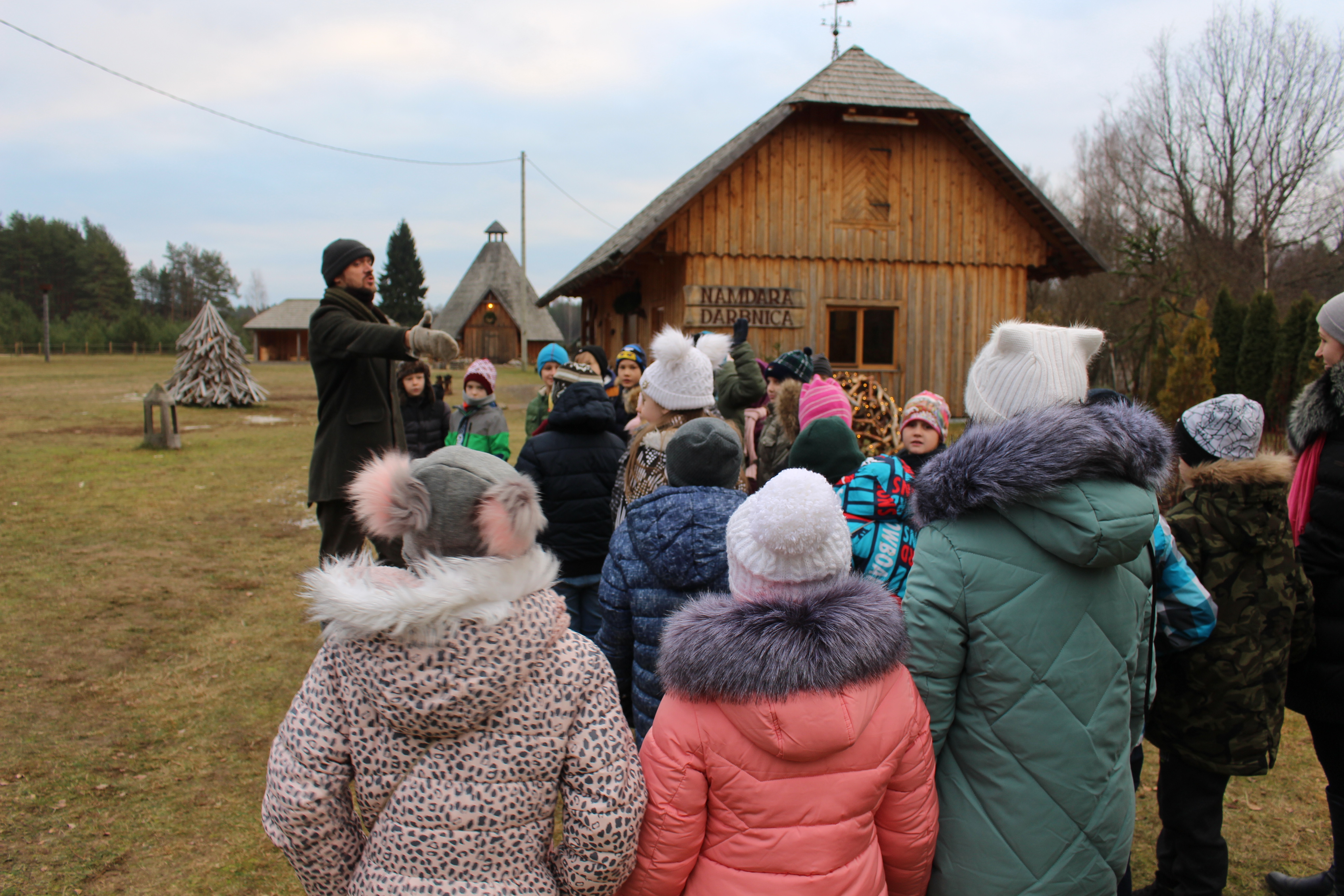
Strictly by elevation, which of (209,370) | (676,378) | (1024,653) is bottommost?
(1024,653)

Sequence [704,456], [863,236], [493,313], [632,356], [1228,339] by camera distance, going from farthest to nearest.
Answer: [493,313]
[1228,339]
[863,236]
[632,356]
[704,456]

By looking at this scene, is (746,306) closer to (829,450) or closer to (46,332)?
(829,450)

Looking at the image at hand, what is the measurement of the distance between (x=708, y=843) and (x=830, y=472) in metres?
1.55

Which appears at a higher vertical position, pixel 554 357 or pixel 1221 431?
pixel 554 357

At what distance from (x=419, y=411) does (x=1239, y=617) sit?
5.33 meters

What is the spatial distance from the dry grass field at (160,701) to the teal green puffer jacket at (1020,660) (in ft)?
5.79

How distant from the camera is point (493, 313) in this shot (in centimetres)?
4978

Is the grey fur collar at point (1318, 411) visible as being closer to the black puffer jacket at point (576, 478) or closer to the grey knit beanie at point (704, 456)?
the grey knit beanie at point (704, 456)

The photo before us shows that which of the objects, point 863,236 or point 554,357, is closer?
point 554,357

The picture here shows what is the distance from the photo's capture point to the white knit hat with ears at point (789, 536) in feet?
5.82

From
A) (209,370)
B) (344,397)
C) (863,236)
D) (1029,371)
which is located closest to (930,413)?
(1029,371)

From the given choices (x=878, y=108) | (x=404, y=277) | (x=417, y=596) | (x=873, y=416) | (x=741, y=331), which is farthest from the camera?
(x=404, y=277)

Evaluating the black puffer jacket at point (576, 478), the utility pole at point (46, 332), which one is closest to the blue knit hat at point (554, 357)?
the black puffer jacket at point (576, 478)

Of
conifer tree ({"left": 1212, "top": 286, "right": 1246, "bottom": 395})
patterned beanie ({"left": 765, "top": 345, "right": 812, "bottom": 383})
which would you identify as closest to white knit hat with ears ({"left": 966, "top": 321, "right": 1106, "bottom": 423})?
patterned beanie ({"left": 765, "top": 345, "right": 812, "bottom": 383})
